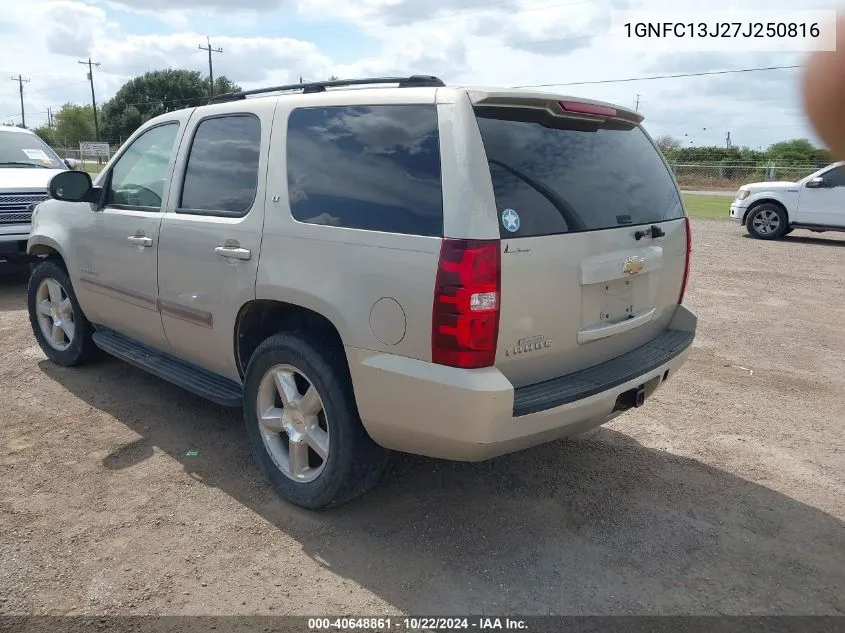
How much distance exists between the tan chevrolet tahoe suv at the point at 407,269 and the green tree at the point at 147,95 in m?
71.5

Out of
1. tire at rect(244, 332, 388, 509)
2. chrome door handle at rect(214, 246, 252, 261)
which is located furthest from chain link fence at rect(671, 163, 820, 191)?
chrome door handle at rect(214, 246, 252, 261)

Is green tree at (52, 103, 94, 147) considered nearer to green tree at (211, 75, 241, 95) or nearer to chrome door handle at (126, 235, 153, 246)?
green tree at (211, 75, 241, 95)

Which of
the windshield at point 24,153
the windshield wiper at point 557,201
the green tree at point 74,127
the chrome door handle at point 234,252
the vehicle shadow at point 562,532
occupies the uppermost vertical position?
the green tree at point 74,127

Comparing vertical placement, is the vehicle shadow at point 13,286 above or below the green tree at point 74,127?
below

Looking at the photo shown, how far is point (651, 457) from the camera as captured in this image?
4184 millimetres

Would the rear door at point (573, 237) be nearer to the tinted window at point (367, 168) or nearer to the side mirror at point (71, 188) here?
the tinted window at point (367, 168)

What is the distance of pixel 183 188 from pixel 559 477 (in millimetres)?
2733

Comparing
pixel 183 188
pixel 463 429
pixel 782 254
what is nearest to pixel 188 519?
pixel 463 429

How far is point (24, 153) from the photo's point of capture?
9633 millimetres

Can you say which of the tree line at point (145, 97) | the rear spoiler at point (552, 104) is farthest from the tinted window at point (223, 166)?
the tree line at point (145, 97)

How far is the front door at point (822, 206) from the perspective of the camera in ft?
44.6

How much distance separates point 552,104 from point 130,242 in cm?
277

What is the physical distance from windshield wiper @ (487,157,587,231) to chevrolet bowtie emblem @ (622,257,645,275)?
34cm

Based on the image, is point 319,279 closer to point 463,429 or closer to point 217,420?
point 463,429
